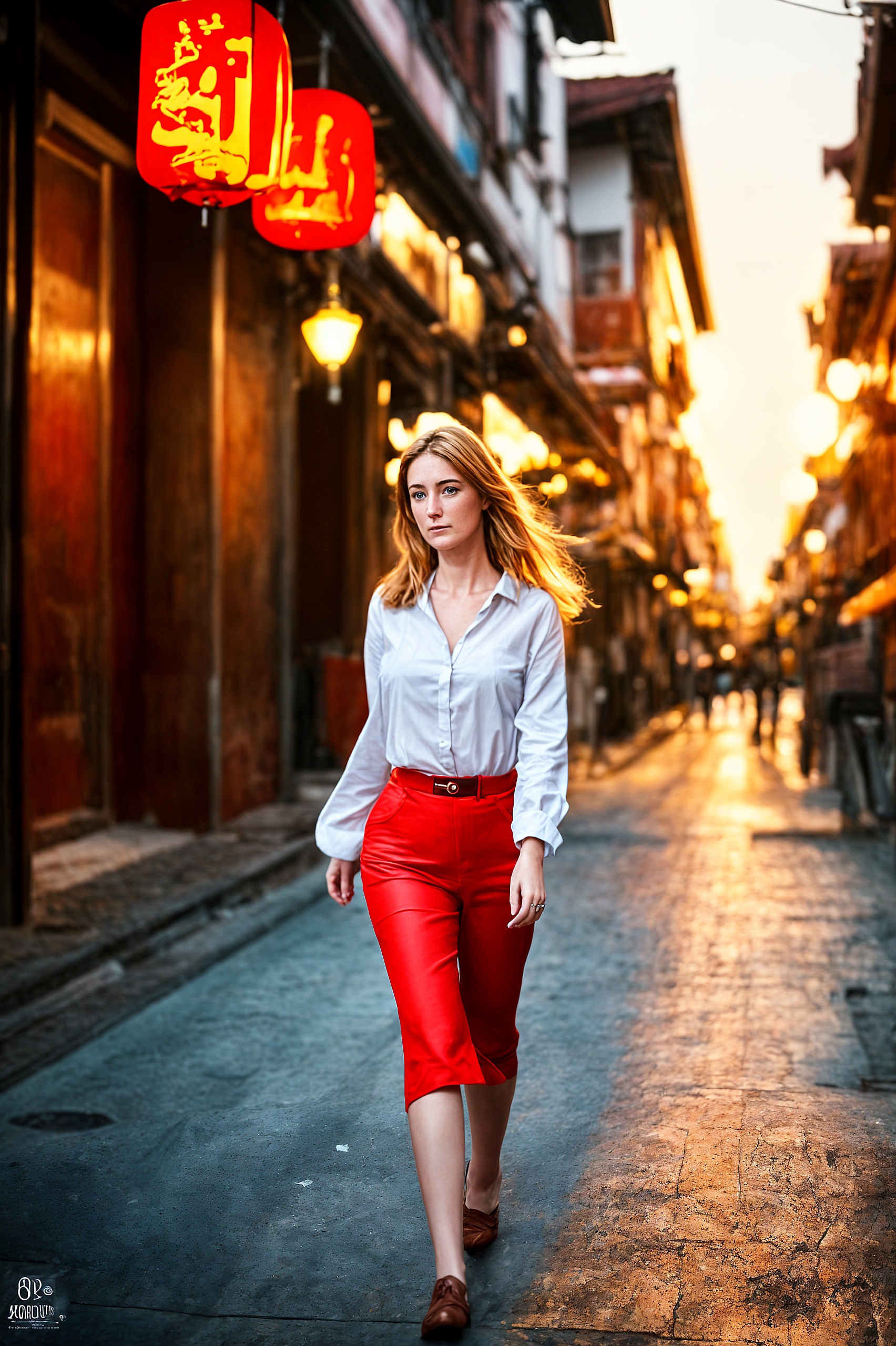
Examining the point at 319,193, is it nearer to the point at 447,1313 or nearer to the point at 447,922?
the point at 447,922

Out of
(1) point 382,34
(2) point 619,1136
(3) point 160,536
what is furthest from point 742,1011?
(1) point 382,34

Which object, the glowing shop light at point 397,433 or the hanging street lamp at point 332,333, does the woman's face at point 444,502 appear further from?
the glowing shop light at point 397,433

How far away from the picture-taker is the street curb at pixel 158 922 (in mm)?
5488

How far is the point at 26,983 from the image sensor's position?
538 centimetres

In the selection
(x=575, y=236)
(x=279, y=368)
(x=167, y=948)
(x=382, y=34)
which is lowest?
(x=167, y=948)

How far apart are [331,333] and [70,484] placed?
2.21 m

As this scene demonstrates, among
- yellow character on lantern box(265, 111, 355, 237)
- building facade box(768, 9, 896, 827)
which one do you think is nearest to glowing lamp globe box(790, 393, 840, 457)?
building facade box(768, 9, 896, 827)

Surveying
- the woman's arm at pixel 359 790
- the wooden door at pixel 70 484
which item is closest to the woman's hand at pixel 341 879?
the woman's arm at pixel 359 790

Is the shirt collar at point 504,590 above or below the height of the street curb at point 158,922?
above

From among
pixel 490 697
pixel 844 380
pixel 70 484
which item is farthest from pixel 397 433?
pixel 490 697

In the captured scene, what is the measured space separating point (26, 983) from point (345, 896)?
2.74 metres

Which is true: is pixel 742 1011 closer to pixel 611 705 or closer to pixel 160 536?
pixel 160 536

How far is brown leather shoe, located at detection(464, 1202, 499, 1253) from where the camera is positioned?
3174 millimetres

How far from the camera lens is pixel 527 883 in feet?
9.43
